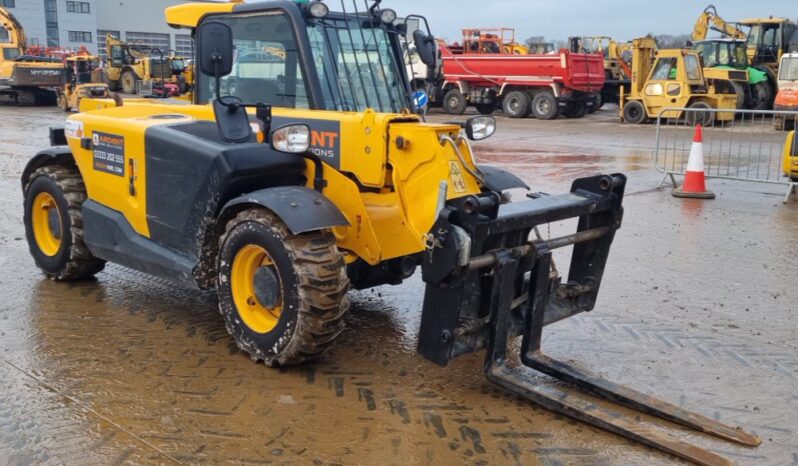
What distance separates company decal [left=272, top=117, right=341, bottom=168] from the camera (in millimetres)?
4875

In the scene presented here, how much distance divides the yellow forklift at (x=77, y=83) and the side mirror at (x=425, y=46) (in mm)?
24298

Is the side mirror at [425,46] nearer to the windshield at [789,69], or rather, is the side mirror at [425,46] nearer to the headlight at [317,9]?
the headlight at [317,9]

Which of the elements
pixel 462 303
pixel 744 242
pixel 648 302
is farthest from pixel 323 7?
pixel 744 242

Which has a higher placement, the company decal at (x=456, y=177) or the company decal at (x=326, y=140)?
the company decal at (x=326, y=140)

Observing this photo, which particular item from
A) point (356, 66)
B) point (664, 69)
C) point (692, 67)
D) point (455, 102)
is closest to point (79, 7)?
point (455, 102)

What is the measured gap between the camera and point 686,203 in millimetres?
10617

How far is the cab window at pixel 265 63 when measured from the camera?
516 centimetres

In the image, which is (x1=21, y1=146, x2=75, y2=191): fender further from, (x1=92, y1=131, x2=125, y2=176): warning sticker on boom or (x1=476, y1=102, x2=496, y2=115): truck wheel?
(x1=476, y1=102, x2=496, y2=115): truck wheel

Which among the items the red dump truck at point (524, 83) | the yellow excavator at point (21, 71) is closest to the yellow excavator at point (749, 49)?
the red dump truck at point (524, 83)

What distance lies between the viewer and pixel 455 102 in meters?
28.9

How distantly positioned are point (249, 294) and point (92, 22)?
70.8 metres

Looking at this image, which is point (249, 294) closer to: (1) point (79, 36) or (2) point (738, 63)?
(2) point (738, 63)

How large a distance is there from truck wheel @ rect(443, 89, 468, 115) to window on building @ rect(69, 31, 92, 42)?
49.5 metres

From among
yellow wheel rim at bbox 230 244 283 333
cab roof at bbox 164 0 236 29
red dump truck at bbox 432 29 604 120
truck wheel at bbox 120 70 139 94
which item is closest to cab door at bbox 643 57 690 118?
red dump truck at bbox 432 29 604 120
